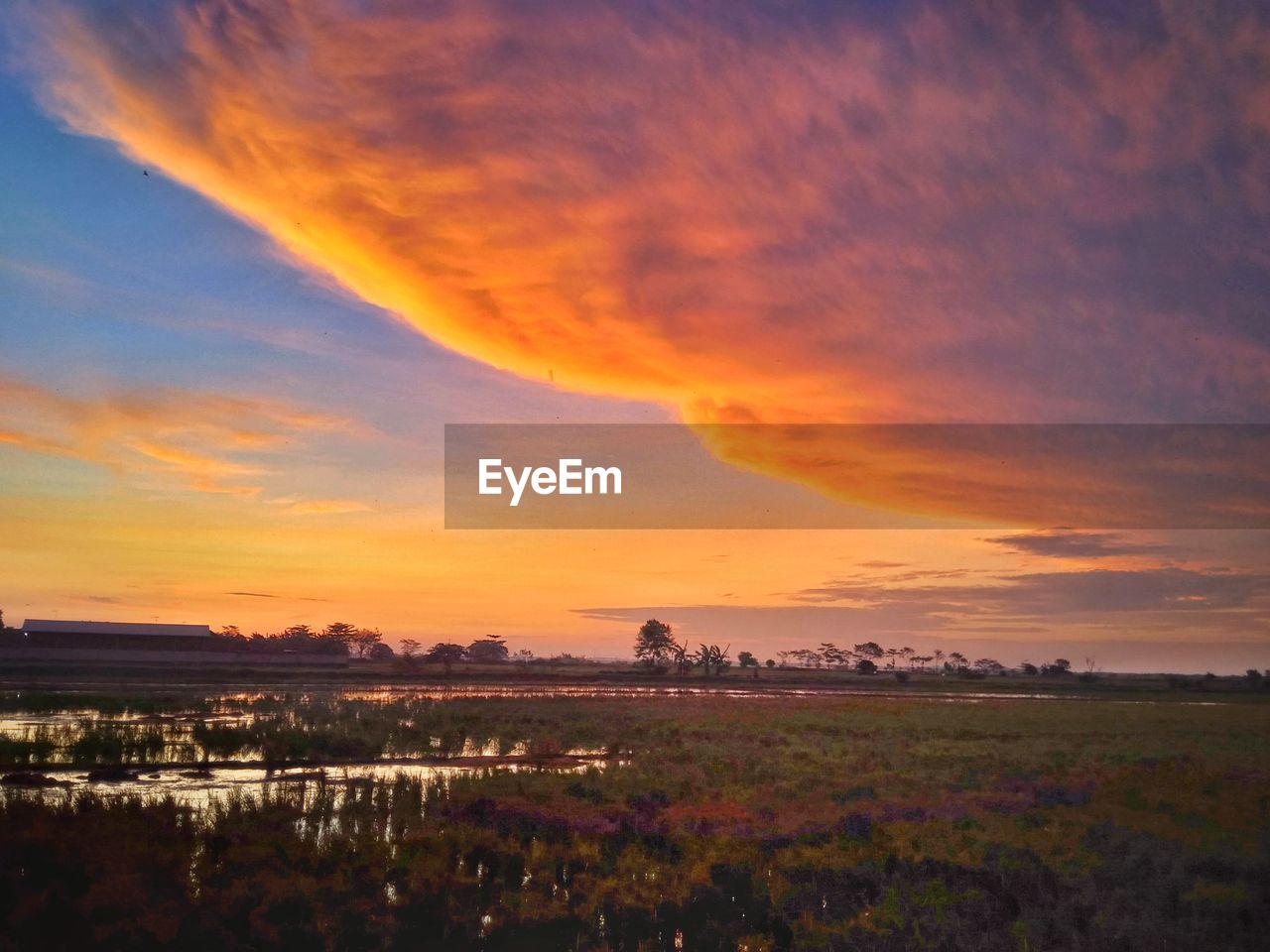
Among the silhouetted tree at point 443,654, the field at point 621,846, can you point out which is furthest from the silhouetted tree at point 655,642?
the field at point 621,846

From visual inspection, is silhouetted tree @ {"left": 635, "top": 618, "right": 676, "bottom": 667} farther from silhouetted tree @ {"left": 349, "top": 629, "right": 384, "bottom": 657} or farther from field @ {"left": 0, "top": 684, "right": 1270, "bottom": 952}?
field @ {"left": 0, "top": 684, "right": 1270, "bottom": 952}

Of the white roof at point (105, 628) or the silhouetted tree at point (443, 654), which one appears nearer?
the white roof at point (105, 628)

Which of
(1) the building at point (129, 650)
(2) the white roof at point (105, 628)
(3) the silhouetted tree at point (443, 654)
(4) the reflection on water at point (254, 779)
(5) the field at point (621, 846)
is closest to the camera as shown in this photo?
(5) the field at point (621, 846)

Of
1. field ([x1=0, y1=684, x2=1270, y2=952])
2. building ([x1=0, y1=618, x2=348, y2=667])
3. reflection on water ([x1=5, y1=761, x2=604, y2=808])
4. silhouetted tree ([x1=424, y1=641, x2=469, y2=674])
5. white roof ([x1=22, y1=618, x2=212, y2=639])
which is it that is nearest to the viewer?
field ([x1=0, y1=684, x2=1270, y2=952])

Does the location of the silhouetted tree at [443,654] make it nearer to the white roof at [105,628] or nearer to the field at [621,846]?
the white roof at [105,628]

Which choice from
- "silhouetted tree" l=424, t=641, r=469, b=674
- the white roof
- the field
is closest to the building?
the white roof

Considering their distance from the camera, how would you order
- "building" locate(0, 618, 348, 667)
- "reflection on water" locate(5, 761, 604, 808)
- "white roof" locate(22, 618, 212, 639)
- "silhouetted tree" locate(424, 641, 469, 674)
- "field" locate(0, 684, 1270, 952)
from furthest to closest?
"silhouetted tree" locate(424, 641, 469, 674), "white roof" locate(22, 618, 212, 639), "building" locate(0, 618, 348, 667), "reflection on water" locate(5, 761, 604, 808), "field" locate(0, 684, 1270, 952)

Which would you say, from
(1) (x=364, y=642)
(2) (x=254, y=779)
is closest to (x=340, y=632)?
(1) (x=364, y=642)
